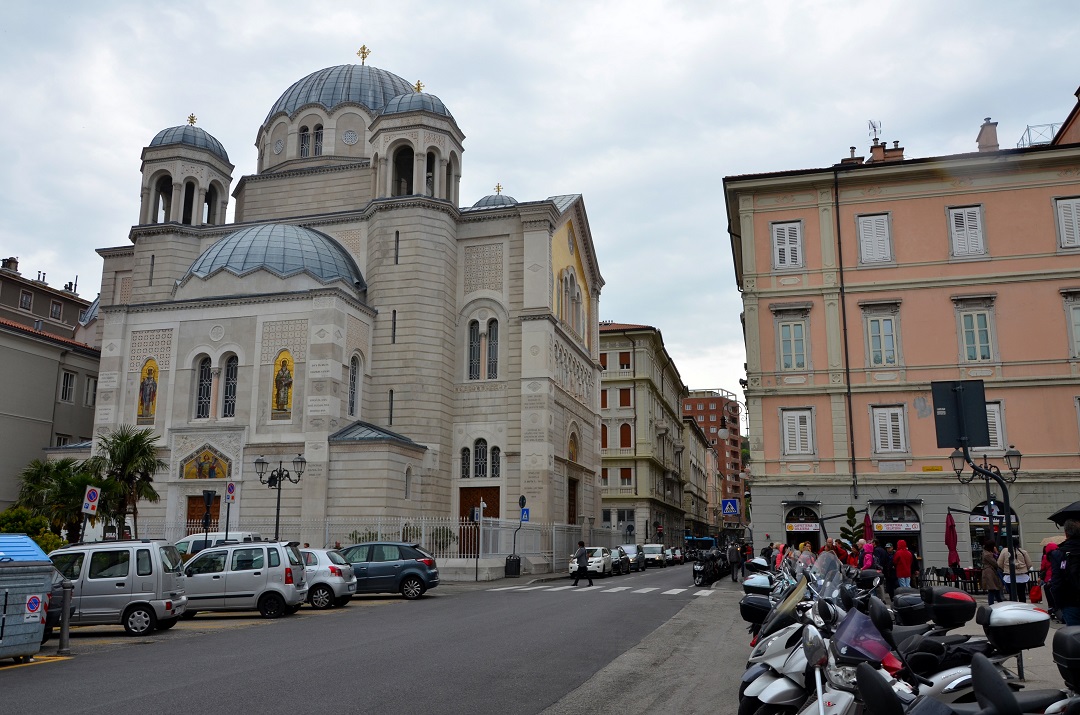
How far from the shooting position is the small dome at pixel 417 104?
3981 cm

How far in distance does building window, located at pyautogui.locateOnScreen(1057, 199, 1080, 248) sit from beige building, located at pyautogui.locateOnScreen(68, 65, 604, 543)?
19.1 meters

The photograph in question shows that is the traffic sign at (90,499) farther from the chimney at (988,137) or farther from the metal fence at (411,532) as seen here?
the chimney at (988,137)

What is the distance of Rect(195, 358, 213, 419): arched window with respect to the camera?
35188 mm

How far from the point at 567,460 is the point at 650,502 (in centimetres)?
2376

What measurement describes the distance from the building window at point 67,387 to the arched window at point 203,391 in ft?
33.8

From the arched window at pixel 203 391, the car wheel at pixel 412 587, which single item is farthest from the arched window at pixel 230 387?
the car wheel at pixel 412 587

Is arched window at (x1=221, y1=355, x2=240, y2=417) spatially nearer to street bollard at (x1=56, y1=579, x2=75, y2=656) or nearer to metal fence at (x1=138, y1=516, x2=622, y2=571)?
metal fence at (x1=138, y1=516, x2=622, y2=571)

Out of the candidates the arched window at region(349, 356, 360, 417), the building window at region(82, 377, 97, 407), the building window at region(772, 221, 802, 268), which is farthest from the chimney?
the building window at region(82, 377, 97, 407)

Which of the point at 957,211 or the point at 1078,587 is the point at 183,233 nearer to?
the point at 957,211

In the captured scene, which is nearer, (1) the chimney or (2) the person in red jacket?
(2) the person in red jacket

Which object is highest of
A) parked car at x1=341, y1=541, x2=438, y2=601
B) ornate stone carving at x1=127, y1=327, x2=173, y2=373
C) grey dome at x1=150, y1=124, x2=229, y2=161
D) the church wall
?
grey dome at x1=150, y1=124, x2=229, y2=161

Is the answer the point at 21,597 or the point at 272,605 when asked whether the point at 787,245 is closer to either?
the point at 272,605

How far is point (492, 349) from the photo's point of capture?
3862cm

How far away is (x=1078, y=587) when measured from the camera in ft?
25.9
